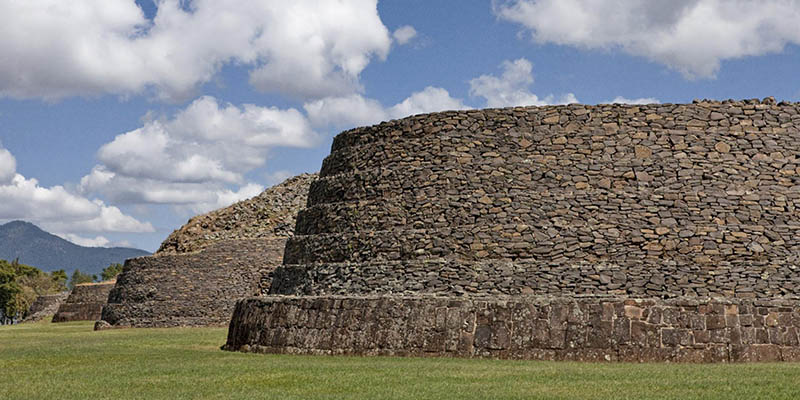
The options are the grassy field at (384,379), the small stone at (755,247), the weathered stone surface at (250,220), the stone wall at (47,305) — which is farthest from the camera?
the stone wall at (47,305)

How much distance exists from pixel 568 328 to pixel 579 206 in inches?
238

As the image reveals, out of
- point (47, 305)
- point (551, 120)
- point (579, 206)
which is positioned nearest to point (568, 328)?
point (579, 206)

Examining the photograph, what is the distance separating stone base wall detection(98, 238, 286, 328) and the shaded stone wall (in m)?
16.5

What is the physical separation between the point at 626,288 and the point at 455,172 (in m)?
5.07

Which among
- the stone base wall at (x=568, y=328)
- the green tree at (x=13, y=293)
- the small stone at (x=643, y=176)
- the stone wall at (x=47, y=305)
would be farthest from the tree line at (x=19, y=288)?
the stone base wall at (x=568, y=328)

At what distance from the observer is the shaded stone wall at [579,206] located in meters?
20.9

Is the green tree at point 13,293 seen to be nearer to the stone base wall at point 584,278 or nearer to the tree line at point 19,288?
the tree line at point 19,288

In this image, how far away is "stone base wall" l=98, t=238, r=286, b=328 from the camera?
40.6m

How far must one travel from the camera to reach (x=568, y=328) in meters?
16.4

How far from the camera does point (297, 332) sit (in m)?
18.9

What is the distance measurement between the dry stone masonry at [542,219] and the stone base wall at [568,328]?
0.22ft

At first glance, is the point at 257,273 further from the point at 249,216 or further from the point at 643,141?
the point at 643,141

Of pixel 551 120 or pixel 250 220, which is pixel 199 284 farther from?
pixel 551 120

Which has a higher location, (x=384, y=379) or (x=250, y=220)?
(x=250, y=220)
